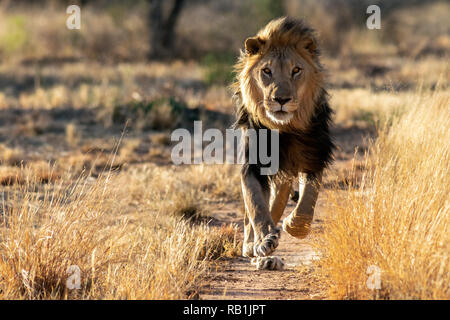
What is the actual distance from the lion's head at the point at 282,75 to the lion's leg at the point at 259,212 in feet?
1.47

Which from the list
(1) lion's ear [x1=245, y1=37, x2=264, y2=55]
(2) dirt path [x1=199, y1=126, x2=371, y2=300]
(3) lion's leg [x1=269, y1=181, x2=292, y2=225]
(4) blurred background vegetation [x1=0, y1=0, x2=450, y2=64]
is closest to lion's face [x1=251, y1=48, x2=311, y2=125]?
(1) lion's ear [x1=245, y1=37, x2=264, y2=55]

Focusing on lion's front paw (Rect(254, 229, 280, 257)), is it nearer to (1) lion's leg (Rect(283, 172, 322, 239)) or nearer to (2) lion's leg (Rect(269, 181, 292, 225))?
(1) lion's leg (Rect(283, 172, 322, 239))

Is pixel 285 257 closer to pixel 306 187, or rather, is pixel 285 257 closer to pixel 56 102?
pixel 306 187

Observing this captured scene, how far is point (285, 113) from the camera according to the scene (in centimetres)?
529

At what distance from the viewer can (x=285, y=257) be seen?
606 centimetres

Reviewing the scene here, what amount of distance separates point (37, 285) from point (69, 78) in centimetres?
1261

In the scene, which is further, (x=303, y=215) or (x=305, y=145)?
(x=305, y=145)

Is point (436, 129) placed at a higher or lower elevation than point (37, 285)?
higher

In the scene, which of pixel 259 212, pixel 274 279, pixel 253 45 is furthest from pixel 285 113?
pixel 274 279

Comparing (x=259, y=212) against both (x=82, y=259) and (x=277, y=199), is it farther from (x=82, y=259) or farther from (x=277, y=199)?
(x=82, y=259)

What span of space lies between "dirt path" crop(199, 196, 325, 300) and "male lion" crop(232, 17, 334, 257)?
20 cm

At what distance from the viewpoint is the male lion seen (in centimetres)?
530

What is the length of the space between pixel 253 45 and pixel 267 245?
161 centimetres
